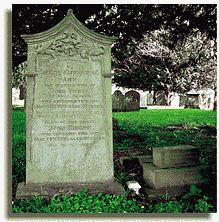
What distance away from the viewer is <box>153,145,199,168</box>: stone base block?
3893 mm

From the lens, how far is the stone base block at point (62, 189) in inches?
140

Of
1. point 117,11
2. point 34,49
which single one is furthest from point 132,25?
point 34,49

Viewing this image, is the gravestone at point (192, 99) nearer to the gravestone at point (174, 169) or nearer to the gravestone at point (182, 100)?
the gravestone at point (182, 100)

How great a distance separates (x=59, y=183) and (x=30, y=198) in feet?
1.54

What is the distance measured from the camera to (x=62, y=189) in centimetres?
367

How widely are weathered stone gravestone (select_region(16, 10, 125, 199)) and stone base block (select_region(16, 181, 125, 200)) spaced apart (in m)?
0.01

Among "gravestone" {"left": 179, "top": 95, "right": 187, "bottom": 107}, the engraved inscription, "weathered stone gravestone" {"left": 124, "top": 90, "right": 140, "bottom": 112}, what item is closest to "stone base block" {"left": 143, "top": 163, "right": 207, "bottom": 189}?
the engraved inscription

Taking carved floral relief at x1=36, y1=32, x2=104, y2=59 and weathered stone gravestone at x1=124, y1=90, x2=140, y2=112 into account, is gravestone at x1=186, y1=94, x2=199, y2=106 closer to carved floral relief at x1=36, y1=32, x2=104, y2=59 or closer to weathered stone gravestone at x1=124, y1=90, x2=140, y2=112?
weathered stone gravestone at x1=124, y1=90, x2=140, y2=112

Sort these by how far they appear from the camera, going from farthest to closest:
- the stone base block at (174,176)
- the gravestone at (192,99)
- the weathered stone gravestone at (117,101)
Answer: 1. the gravestone at (192,99)
2. the weathered stone gravestone at (117,101)
3. the stone base block at (174,176)

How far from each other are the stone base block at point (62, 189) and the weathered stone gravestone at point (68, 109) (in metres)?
0.01

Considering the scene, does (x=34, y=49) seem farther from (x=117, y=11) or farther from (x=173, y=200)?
(x=117, y=11)

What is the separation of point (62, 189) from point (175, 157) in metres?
1.91

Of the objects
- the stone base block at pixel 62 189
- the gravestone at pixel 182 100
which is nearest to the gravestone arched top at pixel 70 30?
the stone base block at pixel 62 189

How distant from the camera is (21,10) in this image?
20.7 feet
